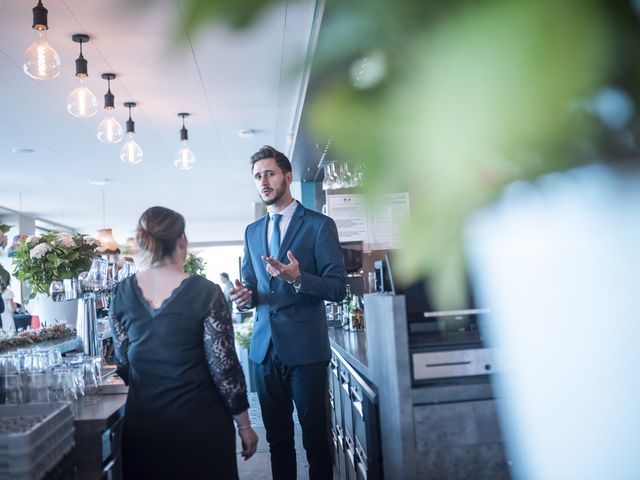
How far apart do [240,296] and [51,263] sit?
5.19 ft

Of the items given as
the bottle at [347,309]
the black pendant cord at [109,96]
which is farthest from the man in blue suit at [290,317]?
the black pendant cord at [109,96]

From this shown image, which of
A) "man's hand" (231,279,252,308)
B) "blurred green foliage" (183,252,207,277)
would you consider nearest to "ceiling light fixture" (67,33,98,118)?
"man's hand" (231,279,252,308)

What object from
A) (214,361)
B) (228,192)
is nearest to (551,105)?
(214,361)

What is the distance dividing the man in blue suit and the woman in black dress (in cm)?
41

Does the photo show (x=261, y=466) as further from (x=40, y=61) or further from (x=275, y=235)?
(x=40, y=61)

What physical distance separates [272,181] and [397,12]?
226cm

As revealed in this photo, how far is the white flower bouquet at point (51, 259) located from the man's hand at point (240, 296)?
145 centimetres

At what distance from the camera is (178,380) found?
6.56 ft

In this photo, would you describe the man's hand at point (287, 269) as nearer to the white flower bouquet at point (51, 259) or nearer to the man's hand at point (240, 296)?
A: the man's hand at point (240, 296)

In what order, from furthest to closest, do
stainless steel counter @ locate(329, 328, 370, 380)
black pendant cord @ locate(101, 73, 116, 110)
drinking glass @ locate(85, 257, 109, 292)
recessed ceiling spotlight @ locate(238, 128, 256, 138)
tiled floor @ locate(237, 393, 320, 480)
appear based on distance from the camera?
recessed ceiling spotlight @ locate(238, 128, 256, 138), black pendant cord @ locate(101, 73, 116, 110), tiled floor @ locate(237, 393, 320, 480), drinking glass @ locate(85, 257, 109, 292), stainless steel counter @ locate(329, 328, 370, 380)

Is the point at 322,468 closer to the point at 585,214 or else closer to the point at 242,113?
the point at 585,214

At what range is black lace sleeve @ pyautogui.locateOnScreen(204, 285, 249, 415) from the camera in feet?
6.64

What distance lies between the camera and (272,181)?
2.63m

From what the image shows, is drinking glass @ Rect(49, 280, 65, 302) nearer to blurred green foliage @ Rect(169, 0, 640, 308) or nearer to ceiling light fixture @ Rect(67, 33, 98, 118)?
ceiling light fixture @ Rect(67, 33, 98, 118)
